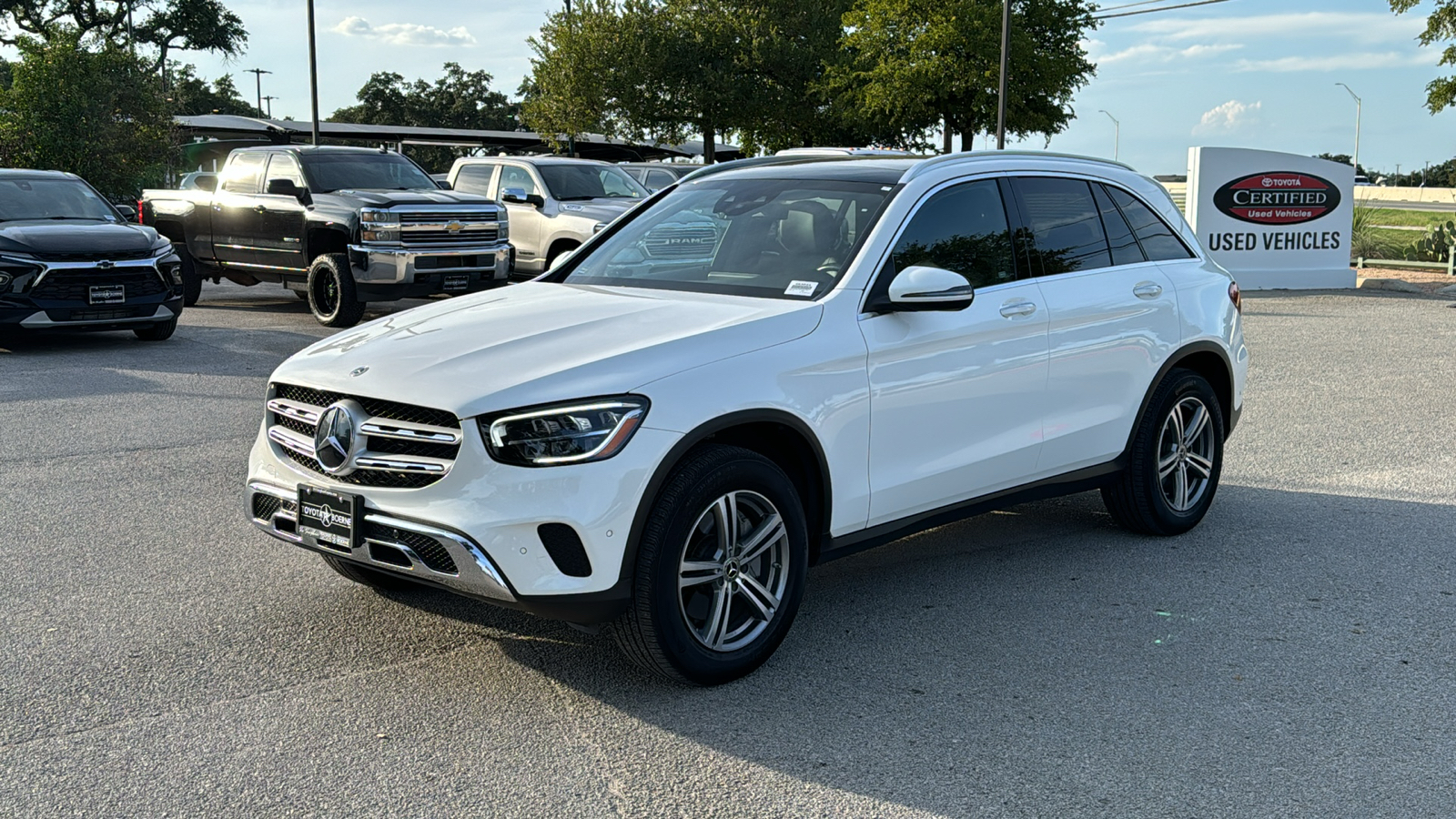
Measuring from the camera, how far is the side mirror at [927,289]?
186 inches

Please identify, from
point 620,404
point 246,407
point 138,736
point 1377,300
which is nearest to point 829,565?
point 620,404

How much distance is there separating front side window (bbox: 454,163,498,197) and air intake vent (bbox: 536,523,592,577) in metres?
14.7

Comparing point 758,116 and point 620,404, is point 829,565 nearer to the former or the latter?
point 620,404

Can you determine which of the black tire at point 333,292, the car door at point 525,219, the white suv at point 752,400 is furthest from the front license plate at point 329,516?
the car door at point 525,219

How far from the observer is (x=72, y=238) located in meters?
12.7

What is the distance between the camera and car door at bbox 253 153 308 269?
49.9ft

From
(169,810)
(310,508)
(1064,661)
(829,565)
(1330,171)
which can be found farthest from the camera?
(1330,171)

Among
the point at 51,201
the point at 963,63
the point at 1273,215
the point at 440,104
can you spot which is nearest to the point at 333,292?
the point at 51,201

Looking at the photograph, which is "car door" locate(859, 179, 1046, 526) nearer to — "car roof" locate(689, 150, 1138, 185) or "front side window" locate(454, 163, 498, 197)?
"car roof" locate(689, 150, 1138, 185)

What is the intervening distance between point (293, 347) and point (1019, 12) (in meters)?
26.8

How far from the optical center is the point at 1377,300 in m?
19.4

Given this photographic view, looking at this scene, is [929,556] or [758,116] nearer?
[929,556]

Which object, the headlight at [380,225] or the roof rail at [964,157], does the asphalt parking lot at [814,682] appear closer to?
the roof rail at [964,157]

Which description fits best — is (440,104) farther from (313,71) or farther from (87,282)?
(87,282)
